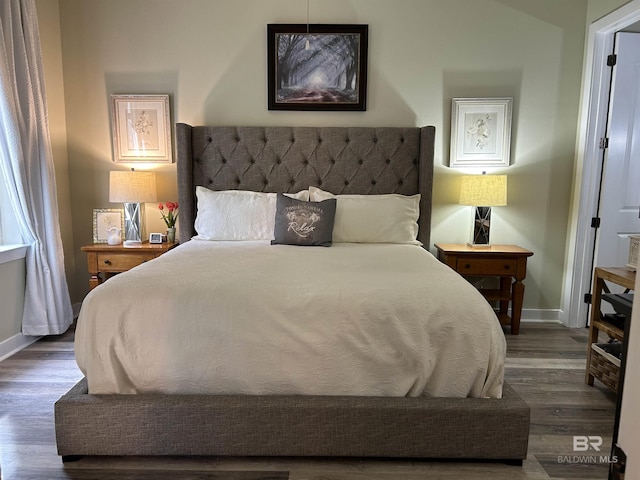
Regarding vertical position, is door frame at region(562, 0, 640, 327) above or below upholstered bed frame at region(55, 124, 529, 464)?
above

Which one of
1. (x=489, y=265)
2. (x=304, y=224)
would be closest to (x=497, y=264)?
(x=489, y=265)

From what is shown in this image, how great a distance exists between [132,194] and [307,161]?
4.46 feet

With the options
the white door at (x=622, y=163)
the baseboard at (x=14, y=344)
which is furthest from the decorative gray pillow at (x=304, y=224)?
the white door at (x=622, y=163)

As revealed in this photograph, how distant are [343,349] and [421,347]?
0.31m

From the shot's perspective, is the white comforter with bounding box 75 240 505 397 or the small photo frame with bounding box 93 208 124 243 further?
the small photo frame with bounding box 93 208 124 243

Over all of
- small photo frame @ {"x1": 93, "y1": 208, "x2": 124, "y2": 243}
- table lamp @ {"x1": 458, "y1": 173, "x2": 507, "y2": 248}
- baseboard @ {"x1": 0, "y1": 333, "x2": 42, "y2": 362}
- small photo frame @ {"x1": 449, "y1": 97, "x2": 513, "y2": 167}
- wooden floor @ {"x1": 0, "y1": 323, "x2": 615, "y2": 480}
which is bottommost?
wooden floor @ {"x1": 0, "y1": 323, "x2": 615, "y2": 480}

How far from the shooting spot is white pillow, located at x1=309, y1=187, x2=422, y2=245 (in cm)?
307

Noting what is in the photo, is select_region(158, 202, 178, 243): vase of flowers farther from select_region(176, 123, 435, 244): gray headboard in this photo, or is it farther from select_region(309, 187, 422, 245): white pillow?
select_region(309, 187, 422, 245): white pillow

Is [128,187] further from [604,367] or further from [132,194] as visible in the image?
[604,367]

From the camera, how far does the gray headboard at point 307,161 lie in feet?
11.3

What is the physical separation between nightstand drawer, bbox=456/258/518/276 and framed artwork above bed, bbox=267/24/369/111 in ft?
4.78

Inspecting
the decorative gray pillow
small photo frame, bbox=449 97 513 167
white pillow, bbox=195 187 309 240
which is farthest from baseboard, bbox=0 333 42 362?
small photo frame, bbox=449 97 513 167

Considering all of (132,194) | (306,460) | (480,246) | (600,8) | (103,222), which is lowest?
(306,460)

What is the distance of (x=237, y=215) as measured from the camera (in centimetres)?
313
